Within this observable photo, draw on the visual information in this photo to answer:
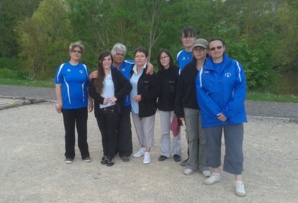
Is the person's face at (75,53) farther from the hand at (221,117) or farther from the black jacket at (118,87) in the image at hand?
the hand at (221,117)

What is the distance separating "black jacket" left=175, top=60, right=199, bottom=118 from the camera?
469cm

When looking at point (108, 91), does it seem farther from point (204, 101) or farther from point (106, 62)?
point (204, 101)

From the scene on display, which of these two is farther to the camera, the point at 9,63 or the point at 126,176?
the point at 9,63

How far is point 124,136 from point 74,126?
0.81 metres

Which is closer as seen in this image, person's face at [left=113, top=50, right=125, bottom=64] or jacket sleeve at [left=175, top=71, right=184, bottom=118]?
jacket sleeve at [left=175, top=71, right=184, bottom=118]

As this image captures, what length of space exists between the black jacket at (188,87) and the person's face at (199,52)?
138 millimetres

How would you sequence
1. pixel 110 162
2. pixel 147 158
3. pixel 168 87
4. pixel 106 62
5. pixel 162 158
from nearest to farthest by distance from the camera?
pixel 106 62 → pixel 168 87 → pixel 110 162 → pixel 147 158 → pixel 162 158

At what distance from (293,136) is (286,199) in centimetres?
325

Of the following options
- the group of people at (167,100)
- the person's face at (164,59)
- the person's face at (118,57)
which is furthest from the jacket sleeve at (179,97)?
the person's face at (118,57)

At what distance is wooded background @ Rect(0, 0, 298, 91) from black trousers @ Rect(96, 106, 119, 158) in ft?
43.4

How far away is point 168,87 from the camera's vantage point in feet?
17.1

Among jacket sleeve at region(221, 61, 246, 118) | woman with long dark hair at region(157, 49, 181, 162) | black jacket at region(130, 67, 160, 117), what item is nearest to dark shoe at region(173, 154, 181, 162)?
woman with long dark hair at region(157, 49, 181, 162)

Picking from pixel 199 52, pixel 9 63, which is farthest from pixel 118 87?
pixel 9 63

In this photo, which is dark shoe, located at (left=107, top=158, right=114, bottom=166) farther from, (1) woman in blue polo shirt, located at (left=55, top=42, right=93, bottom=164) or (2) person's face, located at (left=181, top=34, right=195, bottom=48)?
(2) person's face, located at (left=181, top=34, right=195, bottom=48)
